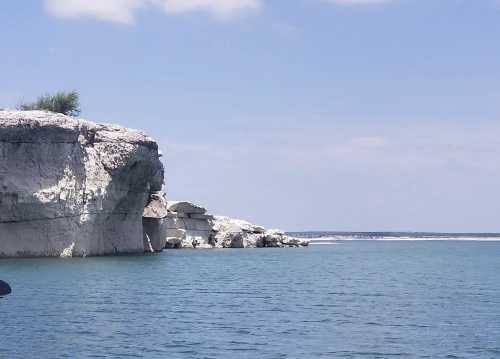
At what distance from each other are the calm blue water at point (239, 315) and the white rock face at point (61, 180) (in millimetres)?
10274

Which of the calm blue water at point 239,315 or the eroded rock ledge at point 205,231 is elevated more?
the eroded rock ledge at point 205,231

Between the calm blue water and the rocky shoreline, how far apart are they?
10283 mm

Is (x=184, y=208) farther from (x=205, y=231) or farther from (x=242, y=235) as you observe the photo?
(x=242, y=235)

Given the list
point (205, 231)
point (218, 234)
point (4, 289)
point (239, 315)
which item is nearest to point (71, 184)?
point (4, 289)

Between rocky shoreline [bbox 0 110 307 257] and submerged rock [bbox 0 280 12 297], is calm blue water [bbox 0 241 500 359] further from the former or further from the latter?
rocky shoreline [bbox 0 110 307 257]

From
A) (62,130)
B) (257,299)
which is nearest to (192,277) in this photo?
(257,299)

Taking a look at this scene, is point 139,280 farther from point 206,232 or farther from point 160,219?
point 206,232

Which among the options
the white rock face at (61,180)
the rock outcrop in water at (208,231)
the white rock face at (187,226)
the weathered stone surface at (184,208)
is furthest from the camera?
the rock outcrop in water at (208,231)

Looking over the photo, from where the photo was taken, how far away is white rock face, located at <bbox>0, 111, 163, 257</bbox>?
63.9 meters

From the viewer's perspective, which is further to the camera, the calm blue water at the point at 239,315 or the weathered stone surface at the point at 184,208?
the weathered stone surface at the point at 184,208

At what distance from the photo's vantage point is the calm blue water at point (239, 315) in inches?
1008

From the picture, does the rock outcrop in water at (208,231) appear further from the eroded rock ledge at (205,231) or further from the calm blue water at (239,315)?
the calm blue water at (239,315)

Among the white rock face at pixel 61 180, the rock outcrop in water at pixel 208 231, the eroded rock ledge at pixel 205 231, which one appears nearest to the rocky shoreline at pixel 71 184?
the white rock face at pixel 61 180

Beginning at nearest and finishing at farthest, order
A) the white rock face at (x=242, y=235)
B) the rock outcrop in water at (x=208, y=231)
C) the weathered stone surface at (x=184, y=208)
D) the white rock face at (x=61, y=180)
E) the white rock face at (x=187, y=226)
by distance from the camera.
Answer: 1. the white rock face at (x=61, y=180)
2. the weathered stone surface at (x=184, y=208)
3. the white rock face at (x=187, y=226)
4. the rock outcrop in water at (x=208, y=231)
5. the white rock face at (x=242, y=235)
